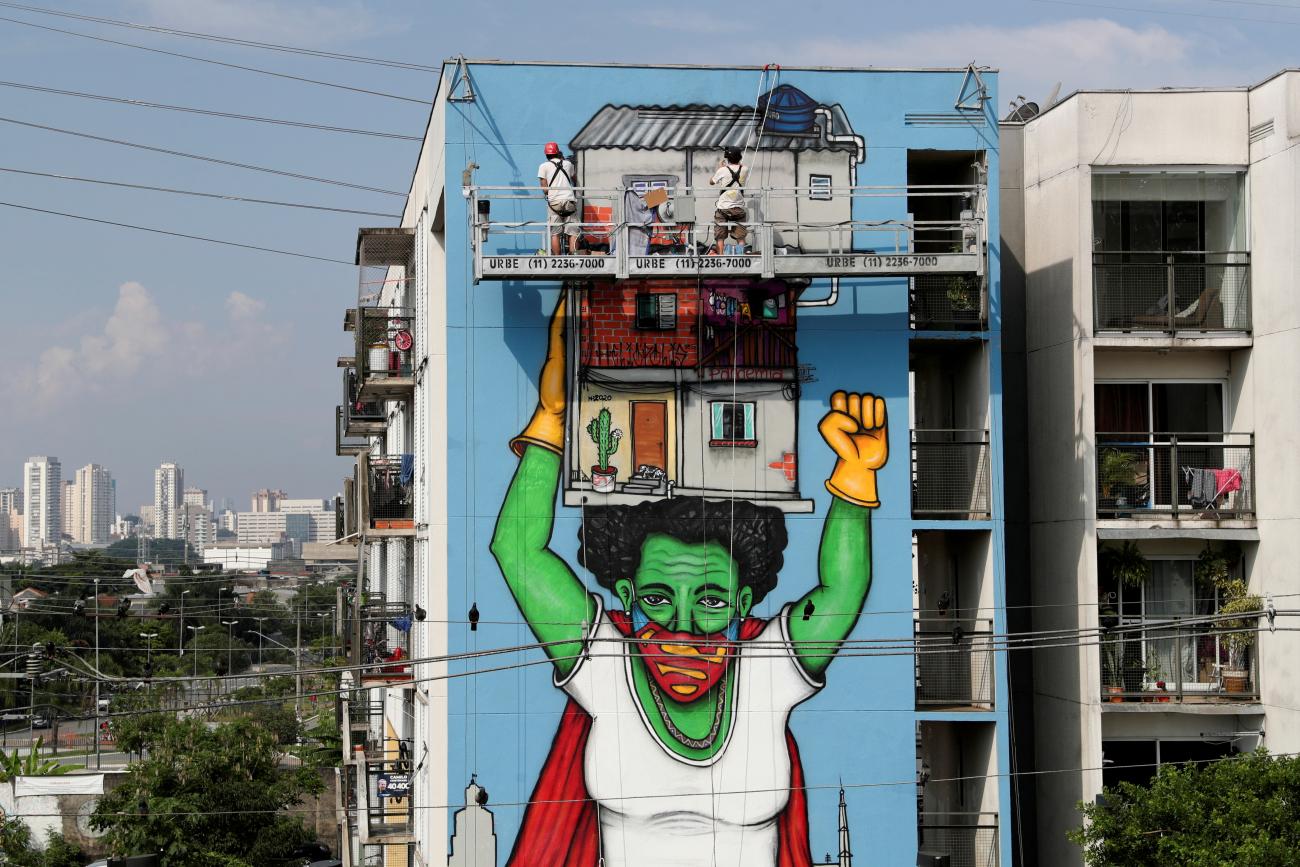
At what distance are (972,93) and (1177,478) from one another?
22.2 ft

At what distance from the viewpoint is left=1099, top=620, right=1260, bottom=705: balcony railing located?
77.6 feet

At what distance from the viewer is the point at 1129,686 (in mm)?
23750

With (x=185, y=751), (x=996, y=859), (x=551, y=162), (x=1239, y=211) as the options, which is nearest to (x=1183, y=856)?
(x=996, y=859)

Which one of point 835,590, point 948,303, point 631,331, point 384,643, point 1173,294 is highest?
point 1173,294

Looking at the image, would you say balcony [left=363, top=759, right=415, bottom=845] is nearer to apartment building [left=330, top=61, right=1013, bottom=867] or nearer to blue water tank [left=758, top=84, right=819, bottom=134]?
apartment building [left=330, top=61, right=1013, bottom=867]

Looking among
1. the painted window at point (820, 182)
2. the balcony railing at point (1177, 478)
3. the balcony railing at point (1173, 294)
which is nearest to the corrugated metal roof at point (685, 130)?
the painted window at point (820, 182)

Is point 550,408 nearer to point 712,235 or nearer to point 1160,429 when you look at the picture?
point 712,235

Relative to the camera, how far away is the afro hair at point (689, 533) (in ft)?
72.8

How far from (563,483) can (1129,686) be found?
9328mm

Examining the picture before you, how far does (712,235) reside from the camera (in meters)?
22.4

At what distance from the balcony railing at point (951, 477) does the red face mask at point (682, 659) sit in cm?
374

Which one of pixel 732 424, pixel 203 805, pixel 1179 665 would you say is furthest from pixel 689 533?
pixel 203 805

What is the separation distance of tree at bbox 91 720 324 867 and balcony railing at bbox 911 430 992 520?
26.8 meters

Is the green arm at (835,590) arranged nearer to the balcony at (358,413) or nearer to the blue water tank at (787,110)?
the blue water tank at (787,110)
